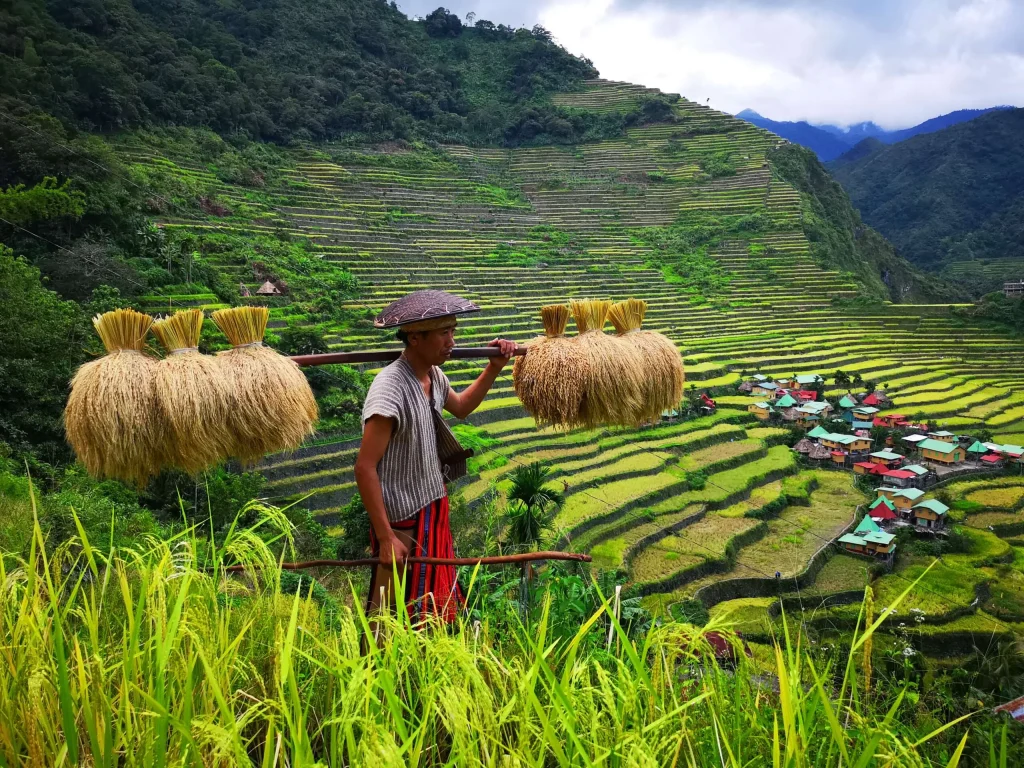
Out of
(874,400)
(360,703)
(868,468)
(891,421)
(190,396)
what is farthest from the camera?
(874,400)

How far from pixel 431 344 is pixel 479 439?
353 inches

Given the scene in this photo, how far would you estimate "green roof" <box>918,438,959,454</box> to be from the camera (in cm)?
1325

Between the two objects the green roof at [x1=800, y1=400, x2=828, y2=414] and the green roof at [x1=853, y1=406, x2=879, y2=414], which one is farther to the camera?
the green roof at [x1=853, y1=406, x2=879, y2=414]

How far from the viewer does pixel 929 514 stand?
1108 cm

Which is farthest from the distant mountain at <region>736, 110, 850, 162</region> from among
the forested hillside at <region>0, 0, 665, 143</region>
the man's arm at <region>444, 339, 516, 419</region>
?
the man's arm at <region>444, 339, 516, 419</region>

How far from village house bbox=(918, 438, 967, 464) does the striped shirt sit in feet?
49.4

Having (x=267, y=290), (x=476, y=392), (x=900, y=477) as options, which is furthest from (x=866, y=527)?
(x=267, y=290)

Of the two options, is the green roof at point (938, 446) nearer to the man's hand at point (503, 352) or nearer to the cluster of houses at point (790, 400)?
the cluster of houses at point (790, 400)

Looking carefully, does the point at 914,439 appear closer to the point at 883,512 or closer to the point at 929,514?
the point at 929,514

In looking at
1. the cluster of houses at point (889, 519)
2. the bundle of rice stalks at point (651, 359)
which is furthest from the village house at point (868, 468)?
the bundle of rice stalks at point (651, 359)

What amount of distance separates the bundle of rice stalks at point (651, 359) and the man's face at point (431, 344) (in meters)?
0.56

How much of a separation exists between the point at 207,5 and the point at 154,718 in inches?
1687

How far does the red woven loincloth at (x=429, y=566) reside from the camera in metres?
1.44

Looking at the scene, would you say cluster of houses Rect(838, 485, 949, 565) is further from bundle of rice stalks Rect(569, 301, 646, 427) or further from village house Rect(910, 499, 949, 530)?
bundle of rice stalks Rect(569, 301, 646, 427)
